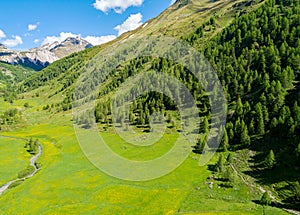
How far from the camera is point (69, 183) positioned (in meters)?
83.6

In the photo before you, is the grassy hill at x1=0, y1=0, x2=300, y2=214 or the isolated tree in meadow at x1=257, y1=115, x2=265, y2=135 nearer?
the grassy hill at x1=0, y1=0, x2=300, y2=214

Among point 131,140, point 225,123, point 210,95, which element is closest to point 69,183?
point 131,140

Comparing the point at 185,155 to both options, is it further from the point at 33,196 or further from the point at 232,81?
the point at 232,81

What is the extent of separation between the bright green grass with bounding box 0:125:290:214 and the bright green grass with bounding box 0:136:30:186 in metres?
10.9

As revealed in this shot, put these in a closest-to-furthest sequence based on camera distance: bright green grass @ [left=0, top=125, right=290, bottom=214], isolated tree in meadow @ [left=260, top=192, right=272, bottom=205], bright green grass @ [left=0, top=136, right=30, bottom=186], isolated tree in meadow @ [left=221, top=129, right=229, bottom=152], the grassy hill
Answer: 1. isolated tree in meadow @ [left=260, top=192, right=272, bottom=205]
2. bright green grass @ [left=0, top=125, right=290, bottom=214]
3. the grassy hill
4. bright green grass @ [left=0, top=136, right=30, bottom=186]
5. isolated tree in meadow @ [left=221, top=129, right=229, bottom=152]

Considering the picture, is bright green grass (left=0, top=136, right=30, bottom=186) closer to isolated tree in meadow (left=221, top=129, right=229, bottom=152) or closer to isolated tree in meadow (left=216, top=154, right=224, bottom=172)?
isolated tree in meadow (left=216, top=154, right=224, bottom=172)

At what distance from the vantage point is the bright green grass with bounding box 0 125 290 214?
64812 mm

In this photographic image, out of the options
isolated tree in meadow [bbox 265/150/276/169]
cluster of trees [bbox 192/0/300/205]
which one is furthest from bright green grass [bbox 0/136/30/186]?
isolated tree in meadow [bbox 265/150/276/169]

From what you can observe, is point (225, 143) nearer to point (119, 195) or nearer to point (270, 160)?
point (270, 160)

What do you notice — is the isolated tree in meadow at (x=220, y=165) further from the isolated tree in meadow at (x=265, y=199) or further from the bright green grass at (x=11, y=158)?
the bright green grass at (x=11, y=158)

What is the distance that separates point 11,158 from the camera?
379 feet

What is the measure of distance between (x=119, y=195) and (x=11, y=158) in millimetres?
66074

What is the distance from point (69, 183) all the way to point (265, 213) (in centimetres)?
5567

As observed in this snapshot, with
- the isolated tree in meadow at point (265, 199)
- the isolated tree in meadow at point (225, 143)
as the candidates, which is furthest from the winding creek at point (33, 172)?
the isolated tree in meadow at point (265, 199)
